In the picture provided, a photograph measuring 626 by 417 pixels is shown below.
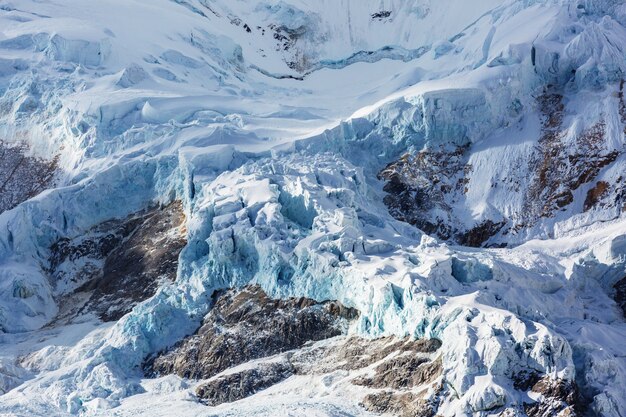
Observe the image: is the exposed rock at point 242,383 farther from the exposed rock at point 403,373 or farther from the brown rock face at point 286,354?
the exposed rock at point 403,373

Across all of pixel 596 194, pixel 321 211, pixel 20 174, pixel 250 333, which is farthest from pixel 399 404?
pixel 20 174

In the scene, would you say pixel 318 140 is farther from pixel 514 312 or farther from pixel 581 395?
pixel 581 395

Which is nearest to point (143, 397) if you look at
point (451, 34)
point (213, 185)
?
point (213, 185)

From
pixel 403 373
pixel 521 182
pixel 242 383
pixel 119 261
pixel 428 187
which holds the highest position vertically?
pixel 428 187

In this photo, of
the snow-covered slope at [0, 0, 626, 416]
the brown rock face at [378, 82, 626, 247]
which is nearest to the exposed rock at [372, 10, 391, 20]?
the snow-covered slope at [0, 0, 626, 416]

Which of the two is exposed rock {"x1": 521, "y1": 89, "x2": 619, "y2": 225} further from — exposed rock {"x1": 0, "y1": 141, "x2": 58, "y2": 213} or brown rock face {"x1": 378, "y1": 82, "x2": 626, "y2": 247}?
exposed rock {"x1": 0, "y1": 141, "x2": 58, "y2": 213}

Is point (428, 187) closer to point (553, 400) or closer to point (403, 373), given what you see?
Result: point (403, 373)
